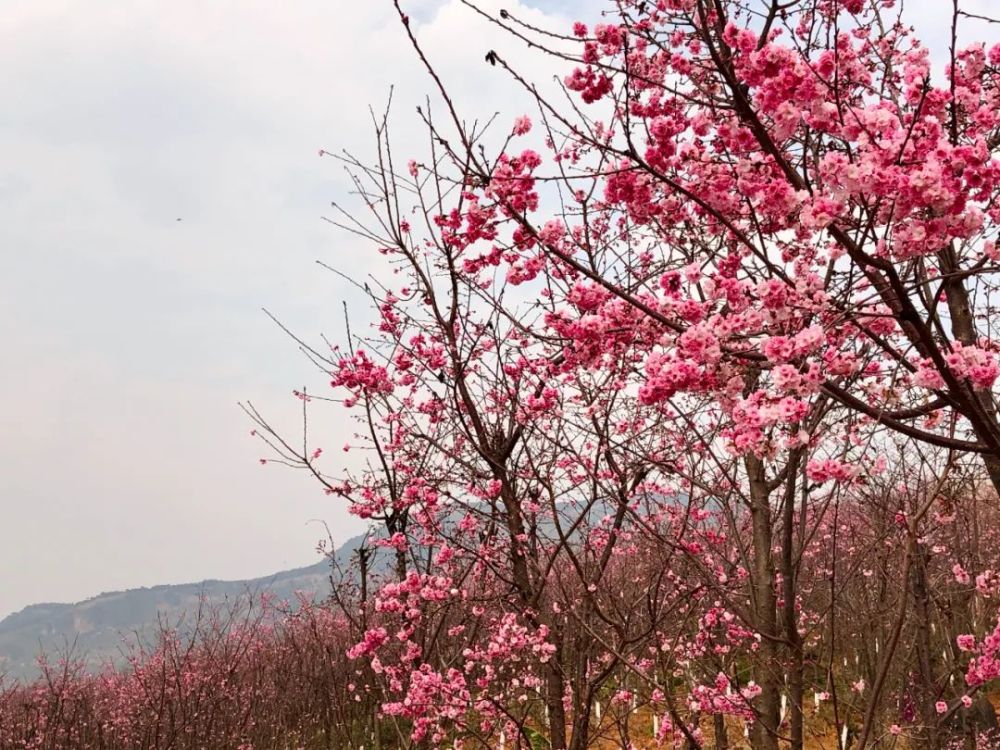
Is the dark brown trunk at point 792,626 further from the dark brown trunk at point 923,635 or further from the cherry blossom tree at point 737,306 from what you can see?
the dark brown trunk at point 923,635

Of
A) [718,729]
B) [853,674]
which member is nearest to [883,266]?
[718,729]

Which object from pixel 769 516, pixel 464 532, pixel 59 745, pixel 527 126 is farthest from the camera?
pixel 59 745

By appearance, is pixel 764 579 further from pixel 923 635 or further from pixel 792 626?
pixel 923 635

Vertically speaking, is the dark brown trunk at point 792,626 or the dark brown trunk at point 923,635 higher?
the dark brown trunk at point 792,626

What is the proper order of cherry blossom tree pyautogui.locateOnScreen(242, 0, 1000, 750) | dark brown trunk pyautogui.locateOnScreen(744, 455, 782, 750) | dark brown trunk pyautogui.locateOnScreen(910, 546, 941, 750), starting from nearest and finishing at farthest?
cherry blossom tree pyautogui.locateOnScreen(242, 0, 1000, 750) → dark brown trunk pyautogui.locateOnScreen(744, 455, 782, 750) → dark brown trunk pyautogui.locateOnScreen(910, 546, 941, 750)

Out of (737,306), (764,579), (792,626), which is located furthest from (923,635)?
(737,306)

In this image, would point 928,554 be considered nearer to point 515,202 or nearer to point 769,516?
point 769,516

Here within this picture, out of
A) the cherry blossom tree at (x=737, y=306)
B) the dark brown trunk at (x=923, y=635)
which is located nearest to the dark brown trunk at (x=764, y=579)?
the cherry blossom tree at (x=737, y=306)

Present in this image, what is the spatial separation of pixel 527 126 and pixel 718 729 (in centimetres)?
756

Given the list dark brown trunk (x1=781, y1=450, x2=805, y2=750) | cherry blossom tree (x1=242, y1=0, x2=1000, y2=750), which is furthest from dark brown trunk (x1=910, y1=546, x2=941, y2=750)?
dark brown trunk (x1=781, y1=450, x2=805, y2=750)

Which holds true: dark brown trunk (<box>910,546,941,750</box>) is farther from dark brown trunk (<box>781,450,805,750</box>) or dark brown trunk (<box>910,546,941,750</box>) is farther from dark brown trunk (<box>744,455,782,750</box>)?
dark brown trunk (<box>781,450,805,750</box>)

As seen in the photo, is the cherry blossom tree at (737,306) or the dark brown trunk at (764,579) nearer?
the cherry blossom tree at (737,306)

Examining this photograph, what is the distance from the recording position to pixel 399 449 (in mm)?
7246

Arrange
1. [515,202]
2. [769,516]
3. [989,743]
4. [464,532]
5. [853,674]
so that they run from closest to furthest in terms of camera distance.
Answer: [515,202] → [769,516] → [464,532] → [989,743] → [853,674]
